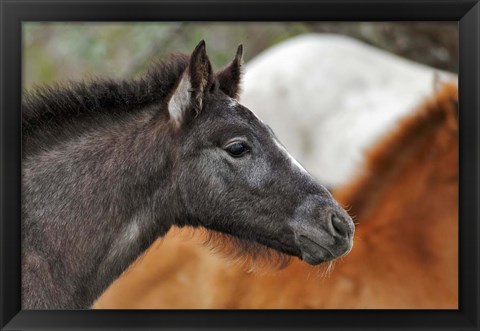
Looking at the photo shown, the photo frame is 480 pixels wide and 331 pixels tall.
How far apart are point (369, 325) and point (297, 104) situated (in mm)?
3919

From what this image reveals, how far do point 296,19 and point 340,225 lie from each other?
793 mm

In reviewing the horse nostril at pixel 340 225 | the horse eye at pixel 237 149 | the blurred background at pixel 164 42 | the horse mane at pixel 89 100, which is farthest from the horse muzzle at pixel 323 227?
the blurred background at pixel 164 42

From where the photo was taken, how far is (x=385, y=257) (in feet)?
11.5

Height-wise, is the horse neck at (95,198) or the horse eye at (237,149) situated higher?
the horse eye at (237,149)

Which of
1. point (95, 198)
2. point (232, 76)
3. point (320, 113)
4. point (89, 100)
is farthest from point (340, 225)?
point (320, 113)

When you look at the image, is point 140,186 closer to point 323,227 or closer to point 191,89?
point 191,89

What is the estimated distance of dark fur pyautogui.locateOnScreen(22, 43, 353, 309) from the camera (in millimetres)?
2146

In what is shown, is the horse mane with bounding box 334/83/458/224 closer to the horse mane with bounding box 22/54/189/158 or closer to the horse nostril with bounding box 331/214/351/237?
the horse nostril with bounding box 331/214/351/237

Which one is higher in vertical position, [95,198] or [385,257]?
[95,198]

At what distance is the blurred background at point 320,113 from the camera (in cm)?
348

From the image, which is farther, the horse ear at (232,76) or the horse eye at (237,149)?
the horse ear at (232,76)

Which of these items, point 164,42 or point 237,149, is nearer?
point 237,149

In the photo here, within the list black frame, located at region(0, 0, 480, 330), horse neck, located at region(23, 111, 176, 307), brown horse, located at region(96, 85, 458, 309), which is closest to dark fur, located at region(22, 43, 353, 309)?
horse neck, located at region(23, 111, 176, 307)

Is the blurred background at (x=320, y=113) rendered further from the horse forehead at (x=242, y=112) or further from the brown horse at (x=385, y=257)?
the horse forehead at (x=242, y=112)
